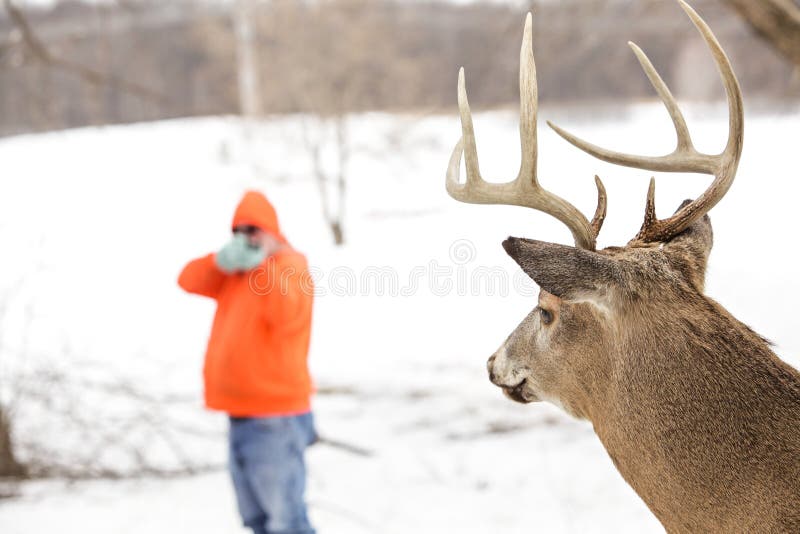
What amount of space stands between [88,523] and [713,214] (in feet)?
19.2

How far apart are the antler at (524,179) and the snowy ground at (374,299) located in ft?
7.16

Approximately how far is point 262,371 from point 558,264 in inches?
62.1


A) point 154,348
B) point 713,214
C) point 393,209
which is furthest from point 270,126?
point 713,214

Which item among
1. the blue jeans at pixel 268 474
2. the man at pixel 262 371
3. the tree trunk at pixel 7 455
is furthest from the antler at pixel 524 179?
the tree trunk at pixel 7 455

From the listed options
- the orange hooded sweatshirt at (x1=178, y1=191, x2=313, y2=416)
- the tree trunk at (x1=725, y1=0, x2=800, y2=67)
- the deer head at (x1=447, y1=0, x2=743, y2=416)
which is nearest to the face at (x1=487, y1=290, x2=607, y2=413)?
the deer head at (x1=447, y1=0, x2=743, y2=416)

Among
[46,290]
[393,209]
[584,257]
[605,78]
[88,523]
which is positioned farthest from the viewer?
[605,78]

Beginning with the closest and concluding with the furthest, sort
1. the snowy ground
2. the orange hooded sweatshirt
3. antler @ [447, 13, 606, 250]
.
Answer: antler @ [447, 13, 606, 250] → the orange hooded sweatshirt → the snowy ground

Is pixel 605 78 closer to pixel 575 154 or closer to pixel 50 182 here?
pixel 575 154

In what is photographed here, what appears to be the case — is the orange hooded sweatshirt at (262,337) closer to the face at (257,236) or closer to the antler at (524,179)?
the face at (257,236)

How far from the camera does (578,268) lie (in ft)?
5.30

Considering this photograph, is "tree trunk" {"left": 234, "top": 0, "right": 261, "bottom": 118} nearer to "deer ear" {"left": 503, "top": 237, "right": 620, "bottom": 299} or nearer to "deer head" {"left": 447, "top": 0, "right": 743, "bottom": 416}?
"deer head" {"left": 447, "top": 0, "right": 743, "bottom": 416}

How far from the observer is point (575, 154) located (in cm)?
845

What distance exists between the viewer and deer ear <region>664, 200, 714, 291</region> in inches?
71.8

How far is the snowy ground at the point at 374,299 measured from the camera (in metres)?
3.97
